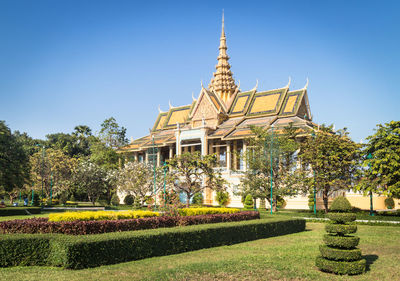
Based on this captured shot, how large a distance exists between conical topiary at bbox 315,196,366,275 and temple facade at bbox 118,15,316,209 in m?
25.0

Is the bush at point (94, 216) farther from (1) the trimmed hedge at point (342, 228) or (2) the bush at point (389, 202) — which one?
(2) the bush at point (389, 202)

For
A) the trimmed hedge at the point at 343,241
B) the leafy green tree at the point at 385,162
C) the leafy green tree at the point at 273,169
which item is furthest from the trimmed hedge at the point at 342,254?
the leafy green tree at the point at 273,169

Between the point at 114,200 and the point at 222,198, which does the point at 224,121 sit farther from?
the point at 114,200

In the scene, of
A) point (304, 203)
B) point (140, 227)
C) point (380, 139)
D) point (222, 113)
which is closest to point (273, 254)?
point (140, 227)

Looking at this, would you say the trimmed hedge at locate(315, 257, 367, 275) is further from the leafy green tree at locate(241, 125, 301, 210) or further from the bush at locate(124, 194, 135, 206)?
the bush at locate(124, 194, 135, 206)

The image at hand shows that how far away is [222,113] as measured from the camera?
45.5 metres

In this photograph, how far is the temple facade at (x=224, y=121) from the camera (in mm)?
39688

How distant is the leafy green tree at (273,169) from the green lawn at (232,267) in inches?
607

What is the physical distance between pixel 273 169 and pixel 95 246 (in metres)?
21.8

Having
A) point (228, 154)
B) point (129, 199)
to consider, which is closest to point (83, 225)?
point (228, 154)

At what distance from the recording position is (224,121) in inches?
1805

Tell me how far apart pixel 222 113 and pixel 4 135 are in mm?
24144

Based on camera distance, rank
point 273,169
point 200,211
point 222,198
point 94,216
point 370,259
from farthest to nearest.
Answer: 1. point 222,198
2. point 273,169
3. point 200,211
4. point 94,216
5. point 370,259

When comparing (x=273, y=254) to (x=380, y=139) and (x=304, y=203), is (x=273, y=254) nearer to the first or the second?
(x=380, y=139)
